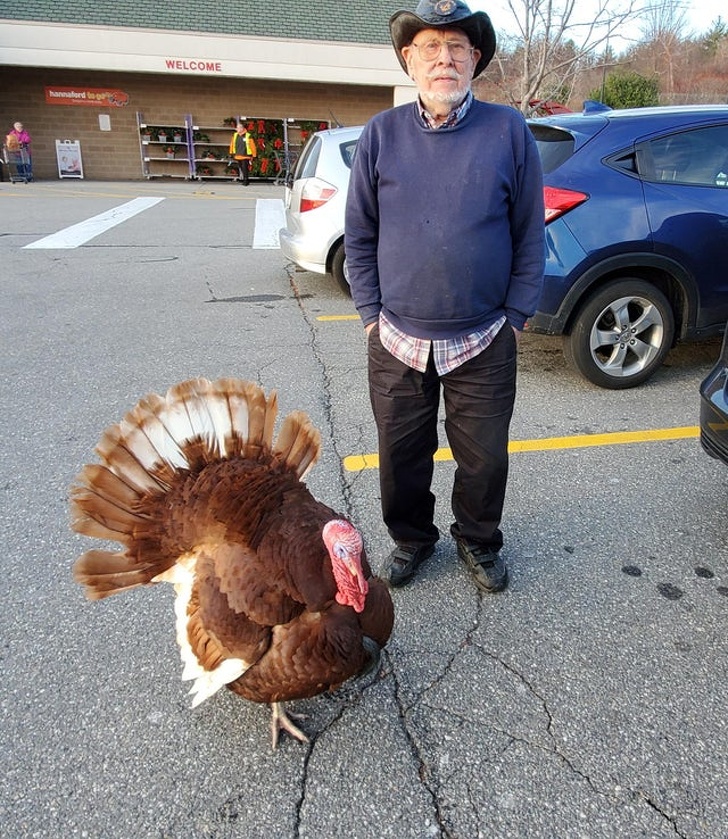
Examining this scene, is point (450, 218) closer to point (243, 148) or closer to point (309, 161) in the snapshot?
point (309, 161)

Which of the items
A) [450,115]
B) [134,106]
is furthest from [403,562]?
[134,106]

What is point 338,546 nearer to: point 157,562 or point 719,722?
point 157,562

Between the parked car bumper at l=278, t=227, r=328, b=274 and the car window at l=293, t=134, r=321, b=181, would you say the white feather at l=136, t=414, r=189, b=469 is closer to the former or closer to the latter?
the parked car bumper at l=278, t=227, r=328, b=274

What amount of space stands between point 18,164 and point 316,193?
55.6ft

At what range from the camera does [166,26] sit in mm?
19156

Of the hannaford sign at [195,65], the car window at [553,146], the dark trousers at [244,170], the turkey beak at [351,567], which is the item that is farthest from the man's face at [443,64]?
the hannaford sign at [195,65]

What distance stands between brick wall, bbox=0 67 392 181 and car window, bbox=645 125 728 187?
60.3 ft

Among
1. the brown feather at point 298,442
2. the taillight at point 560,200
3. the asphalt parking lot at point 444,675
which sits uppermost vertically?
the taillight at point 560,200

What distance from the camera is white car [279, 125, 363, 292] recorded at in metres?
6.75

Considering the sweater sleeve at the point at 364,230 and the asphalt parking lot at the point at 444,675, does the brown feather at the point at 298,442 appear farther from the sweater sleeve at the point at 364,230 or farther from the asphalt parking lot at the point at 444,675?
the asphalt parking lot at the point at 444,675

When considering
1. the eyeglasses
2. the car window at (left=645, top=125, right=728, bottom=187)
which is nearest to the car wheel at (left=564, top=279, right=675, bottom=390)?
the car window at (left=645, top=125, right=728, bottom=187)

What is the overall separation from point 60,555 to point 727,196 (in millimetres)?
4722

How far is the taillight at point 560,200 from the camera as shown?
14.2 feet

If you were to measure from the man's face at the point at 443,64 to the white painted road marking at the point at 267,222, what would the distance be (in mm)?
8257
